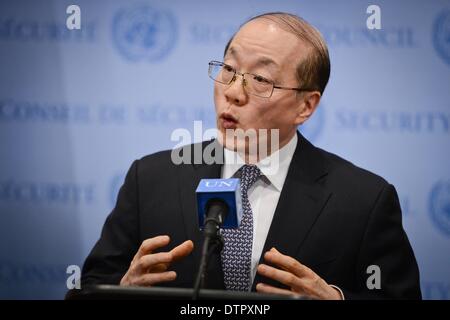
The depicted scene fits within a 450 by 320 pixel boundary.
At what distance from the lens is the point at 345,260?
2.07m

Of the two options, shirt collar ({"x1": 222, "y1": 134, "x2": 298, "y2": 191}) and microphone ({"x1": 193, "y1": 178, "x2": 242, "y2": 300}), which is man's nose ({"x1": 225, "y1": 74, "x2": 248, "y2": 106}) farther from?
microphone ({"x1": 193, "y1": 178, "x2": 242, "y2": 300})

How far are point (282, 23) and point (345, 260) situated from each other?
0.91m

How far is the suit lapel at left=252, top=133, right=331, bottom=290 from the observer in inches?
80.7

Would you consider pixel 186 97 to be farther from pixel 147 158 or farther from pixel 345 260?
pixel 345 260

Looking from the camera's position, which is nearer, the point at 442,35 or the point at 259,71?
the point at 259,71

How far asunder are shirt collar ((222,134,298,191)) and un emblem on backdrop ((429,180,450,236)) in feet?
2.88

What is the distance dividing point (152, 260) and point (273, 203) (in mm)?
602

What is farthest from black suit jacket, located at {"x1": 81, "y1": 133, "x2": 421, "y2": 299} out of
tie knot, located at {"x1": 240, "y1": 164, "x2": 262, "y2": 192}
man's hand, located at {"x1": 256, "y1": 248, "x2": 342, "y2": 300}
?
man's hand, located at {"x1": 256, "y1": 248, "x2": 342, "y2": 300}

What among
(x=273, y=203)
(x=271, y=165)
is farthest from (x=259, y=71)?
(x=273, y=203)

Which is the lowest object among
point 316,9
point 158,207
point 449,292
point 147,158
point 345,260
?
point 449,292

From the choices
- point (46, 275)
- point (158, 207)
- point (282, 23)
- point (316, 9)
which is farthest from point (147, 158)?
point (316, 9)

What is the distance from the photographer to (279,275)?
67.1 inches

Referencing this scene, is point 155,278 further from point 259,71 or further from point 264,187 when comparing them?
point 259,71
